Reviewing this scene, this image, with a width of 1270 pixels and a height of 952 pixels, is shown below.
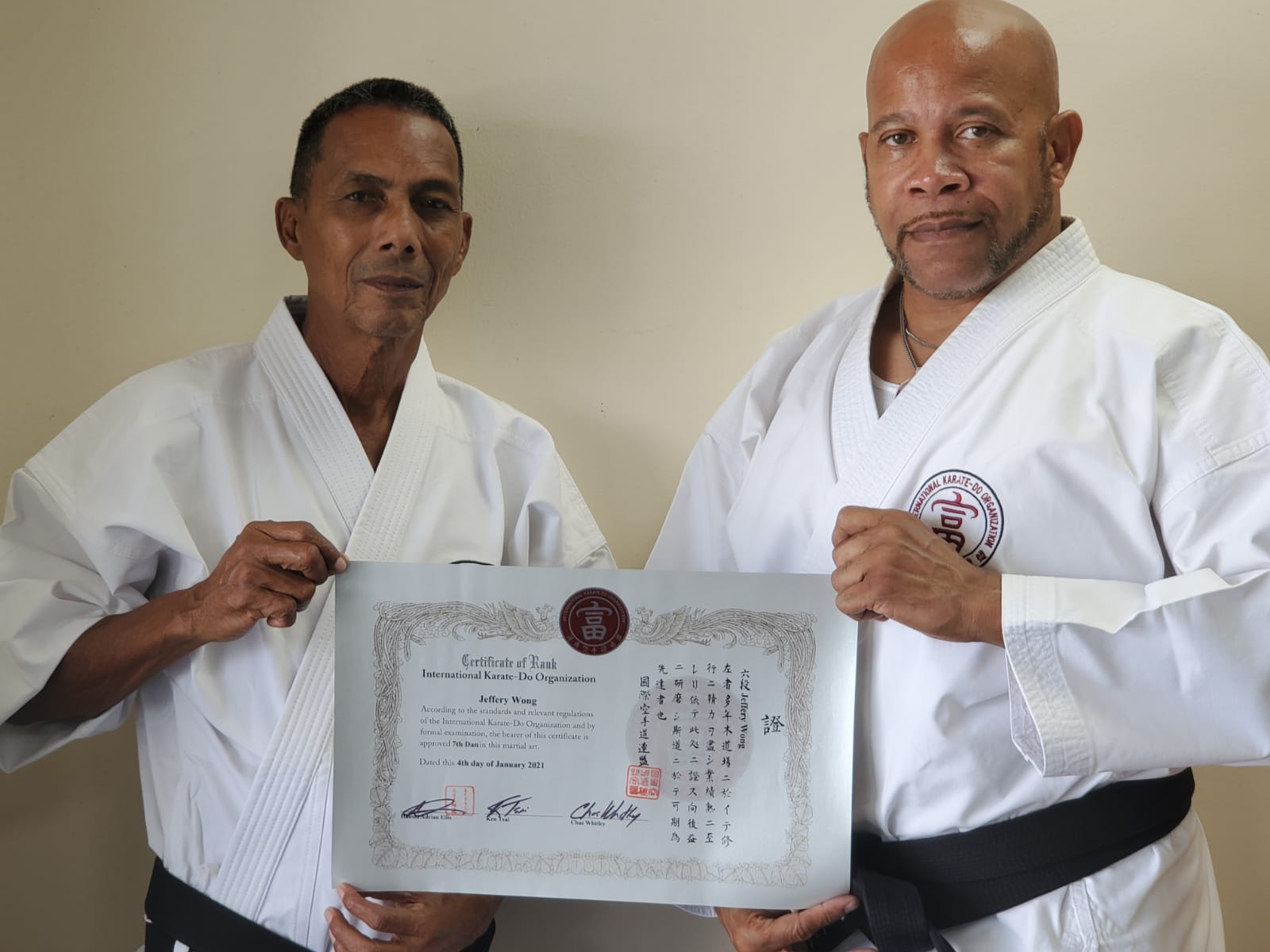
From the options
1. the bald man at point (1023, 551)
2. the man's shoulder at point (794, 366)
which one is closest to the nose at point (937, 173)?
the bald man at point (1023, 551)

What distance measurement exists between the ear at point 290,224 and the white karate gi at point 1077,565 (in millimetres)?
1026

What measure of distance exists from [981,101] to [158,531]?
4.53ft

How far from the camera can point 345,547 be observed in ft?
5.83

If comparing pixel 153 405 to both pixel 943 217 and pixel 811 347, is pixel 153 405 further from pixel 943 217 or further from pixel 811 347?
pixel 943 217

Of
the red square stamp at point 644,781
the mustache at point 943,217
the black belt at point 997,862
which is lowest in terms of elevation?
the black belt at point 997,862

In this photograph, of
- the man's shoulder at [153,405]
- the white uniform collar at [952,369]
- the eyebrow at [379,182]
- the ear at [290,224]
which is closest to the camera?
the white uniform collar at [952,369]

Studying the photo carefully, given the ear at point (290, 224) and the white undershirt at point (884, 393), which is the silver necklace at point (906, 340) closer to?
the white undershirt at point (884, 393)

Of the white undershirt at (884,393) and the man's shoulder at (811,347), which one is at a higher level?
the man's shoulder at (811,347)

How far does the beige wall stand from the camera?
2.09 metres

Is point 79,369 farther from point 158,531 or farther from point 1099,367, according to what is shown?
point 1099,367

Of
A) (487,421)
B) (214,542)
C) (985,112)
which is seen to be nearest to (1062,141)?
(985,112)

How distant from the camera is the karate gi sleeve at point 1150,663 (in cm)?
140

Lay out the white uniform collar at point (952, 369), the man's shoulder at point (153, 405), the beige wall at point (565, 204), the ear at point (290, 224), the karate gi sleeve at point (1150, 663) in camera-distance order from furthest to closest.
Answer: the beige wall at point (565, 204) → the ear at point (290, 224) → the man's shoulder at point (153, 405) → the white uniform collar at point (952, 369) → the karate gi sleeve at point (1150, 663)
